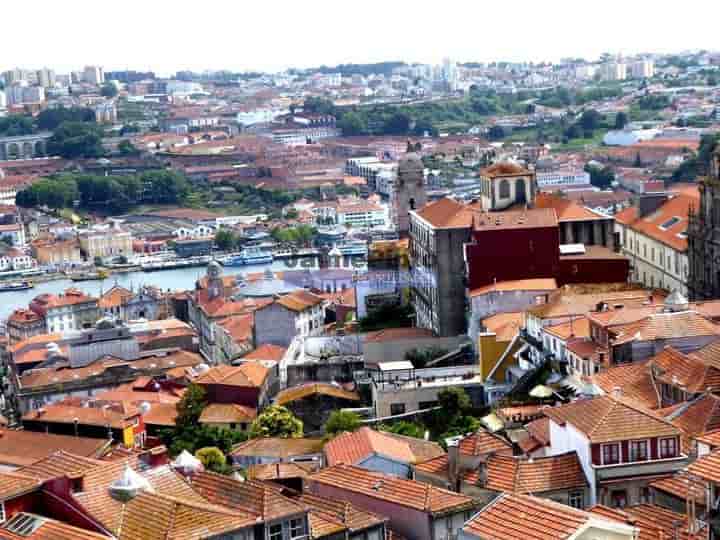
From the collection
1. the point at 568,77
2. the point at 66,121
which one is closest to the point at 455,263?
the point at 66,121

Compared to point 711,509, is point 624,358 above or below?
below

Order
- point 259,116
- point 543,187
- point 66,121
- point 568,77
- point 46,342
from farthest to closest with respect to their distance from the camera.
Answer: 1. point 568,77
2. point 259,116
3. point 66,121
4. point 543,187
5. point 46,342

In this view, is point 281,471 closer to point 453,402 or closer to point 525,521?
point 453,402

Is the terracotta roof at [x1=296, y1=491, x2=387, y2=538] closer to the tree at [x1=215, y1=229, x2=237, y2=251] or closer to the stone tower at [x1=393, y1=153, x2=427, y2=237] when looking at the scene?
the stone tower at [x1=393, y1=153, x2=427, y2=237]

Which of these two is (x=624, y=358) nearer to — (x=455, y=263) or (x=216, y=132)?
(x=455, y=263)

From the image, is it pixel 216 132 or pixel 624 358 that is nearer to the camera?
pixel 624 358

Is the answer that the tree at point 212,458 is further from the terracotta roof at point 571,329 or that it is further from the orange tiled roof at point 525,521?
the orange tiled roof at point 525,521
